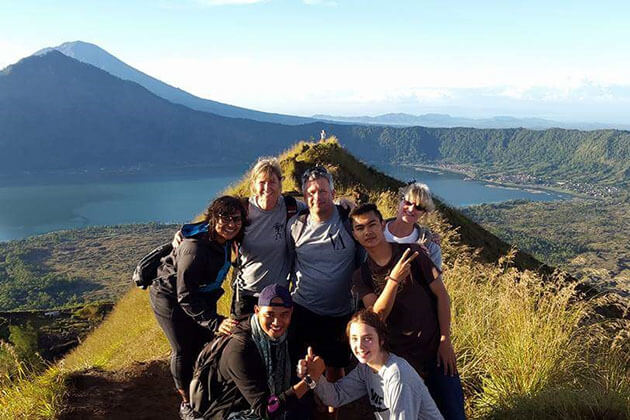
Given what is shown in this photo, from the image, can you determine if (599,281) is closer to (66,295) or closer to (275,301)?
(275,301)

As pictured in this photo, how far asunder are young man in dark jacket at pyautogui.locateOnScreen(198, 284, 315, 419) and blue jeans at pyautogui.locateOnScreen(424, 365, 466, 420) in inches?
34.3

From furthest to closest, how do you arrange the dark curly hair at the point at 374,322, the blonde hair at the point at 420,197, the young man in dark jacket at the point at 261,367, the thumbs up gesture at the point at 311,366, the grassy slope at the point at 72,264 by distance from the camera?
the grassy slope at the point at 72,264
the blonde hair at the point at 420,197
the thumbs up gesture at the point at 311,366
the young man in dark jacket at the point at 261,367
the dark curly hair at the point at 374,322

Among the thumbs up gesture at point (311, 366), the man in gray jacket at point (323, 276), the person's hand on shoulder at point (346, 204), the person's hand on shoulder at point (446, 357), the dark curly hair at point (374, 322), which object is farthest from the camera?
the person's hand on shoulder at point (346, 204)

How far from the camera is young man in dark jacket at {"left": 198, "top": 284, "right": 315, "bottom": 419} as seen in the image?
113 inches

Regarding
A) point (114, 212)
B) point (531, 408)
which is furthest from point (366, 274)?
point (114, 212)

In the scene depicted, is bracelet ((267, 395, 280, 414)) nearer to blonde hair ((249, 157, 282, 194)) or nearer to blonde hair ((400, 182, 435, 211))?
blonde hair ((249, 157, 282, 194))

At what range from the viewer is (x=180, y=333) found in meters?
3.63

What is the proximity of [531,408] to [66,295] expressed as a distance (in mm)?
93540

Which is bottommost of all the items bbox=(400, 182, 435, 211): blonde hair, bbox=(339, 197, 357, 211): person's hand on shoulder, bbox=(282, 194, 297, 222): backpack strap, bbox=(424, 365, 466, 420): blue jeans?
bbox=(424, 365, 466, 420): blue jeans

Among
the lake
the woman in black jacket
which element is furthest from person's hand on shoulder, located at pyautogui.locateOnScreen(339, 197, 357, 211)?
the lake

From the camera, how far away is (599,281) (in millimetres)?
4500

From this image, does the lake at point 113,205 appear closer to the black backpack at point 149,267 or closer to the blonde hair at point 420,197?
the black backpack at point 149,267

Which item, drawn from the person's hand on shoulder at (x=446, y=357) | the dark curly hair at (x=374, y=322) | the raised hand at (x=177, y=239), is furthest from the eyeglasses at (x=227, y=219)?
the person's hand on shoulder at (x=446, y=357)

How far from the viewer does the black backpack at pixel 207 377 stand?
3053 millimetres
